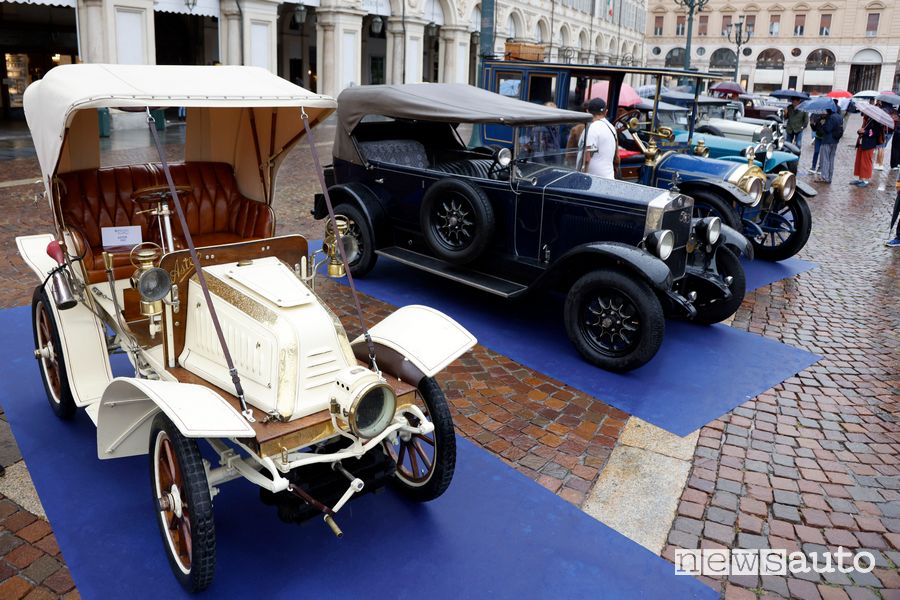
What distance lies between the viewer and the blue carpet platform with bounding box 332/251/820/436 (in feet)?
16.1

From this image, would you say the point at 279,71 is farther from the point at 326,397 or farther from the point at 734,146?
the point at 326,397

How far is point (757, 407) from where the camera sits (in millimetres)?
4934

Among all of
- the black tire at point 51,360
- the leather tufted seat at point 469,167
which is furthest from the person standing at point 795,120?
the black tire at point 51,360

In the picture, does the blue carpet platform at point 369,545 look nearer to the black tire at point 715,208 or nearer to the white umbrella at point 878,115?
the black tire at point 715,208

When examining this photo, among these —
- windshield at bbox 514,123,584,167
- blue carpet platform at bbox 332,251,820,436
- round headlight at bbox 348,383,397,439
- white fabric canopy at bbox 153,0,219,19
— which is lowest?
blue carpet platform at bbox 332,251,820,436

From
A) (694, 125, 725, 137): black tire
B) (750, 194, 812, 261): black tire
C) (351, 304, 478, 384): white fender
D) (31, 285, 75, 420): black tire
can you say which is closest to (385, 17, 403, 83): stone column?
(694, 125, 725, 137): black tire

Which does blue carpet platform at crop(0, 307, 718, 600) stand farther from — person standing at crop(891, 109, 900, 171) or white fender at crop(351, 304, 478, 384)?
person standing at crop(891, 109, 900, 171)

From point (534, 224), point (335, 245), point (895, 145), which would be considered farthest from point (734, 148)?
point (335, 245)

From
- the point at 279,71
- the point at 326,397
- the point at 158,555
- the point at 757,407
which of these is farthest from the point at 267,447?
the point at 279,71

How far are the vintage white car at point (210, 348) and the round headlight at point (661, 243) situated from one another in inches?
92.0

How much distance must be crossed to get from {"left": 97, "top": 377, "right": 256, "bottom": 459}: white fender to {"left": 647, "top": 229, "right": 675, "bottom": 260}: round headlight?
3.53m

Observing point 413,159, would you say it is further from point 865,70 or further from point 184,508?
point 865,70

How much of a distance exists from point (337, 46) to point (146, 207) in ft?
66.4

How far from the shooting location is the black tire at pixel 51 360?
3990 millimetres
